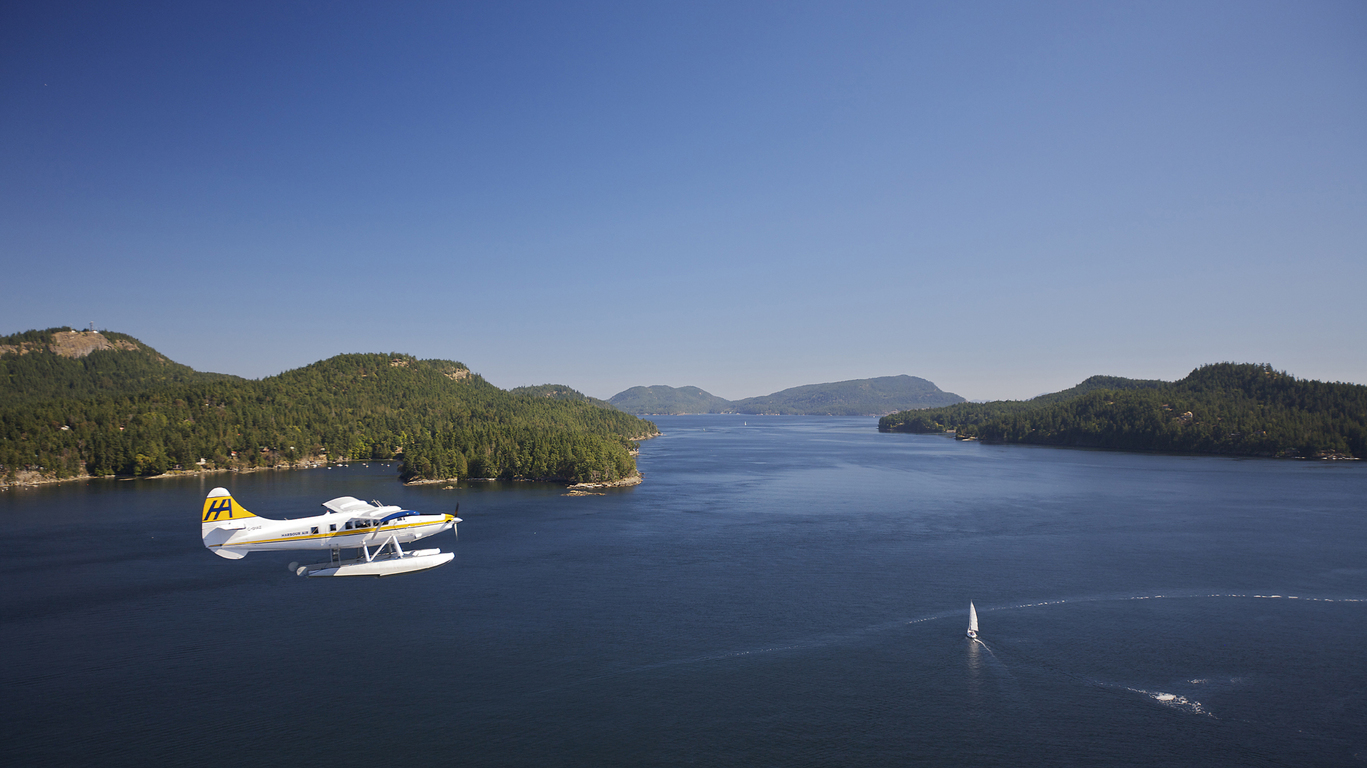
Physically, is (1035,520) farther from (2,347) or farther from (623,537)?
(2,347)

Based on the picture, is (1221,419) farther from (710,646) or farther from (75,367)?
(75,367)

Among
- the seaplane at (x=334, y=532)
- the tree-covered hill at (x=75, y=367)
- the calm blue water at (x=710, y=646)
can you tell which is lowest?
the calm blue water at (x=710, y=646)

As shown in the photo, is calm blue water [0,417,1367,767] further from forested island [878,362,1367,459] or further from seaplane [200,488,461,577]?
forested island [878,362,1367,459]

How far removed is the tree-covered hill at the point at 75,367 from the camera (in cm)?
15388

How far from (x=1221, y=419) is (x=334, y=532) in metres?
177

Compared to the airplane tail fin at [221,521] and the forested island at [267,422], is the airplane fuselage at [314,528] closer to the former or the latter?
the airplane tail fin at [221,521]

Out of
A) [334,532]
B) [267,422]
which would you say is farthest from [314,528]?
[267,422]

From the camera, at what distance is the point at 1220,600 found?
121 ft

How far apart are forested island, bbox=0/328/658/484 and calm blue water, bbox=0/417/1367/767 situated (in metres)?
37.4

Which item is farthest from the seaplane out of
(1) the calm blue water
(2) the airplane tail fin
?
(1) the calm blue water

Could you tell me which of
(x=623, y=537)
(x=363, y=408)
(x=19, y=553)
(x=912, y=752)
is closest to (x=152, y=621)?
(x=19, y=553)

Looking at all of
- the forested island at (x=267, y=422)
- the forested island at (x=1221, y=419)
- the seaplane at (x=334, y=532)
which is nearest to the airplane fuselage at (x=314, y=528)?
the seaplane at (x=334, y=532)

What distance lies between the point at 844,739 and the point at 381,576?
34.5 metres

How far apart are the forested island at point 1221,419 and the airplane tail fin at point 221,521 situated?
172875mm
